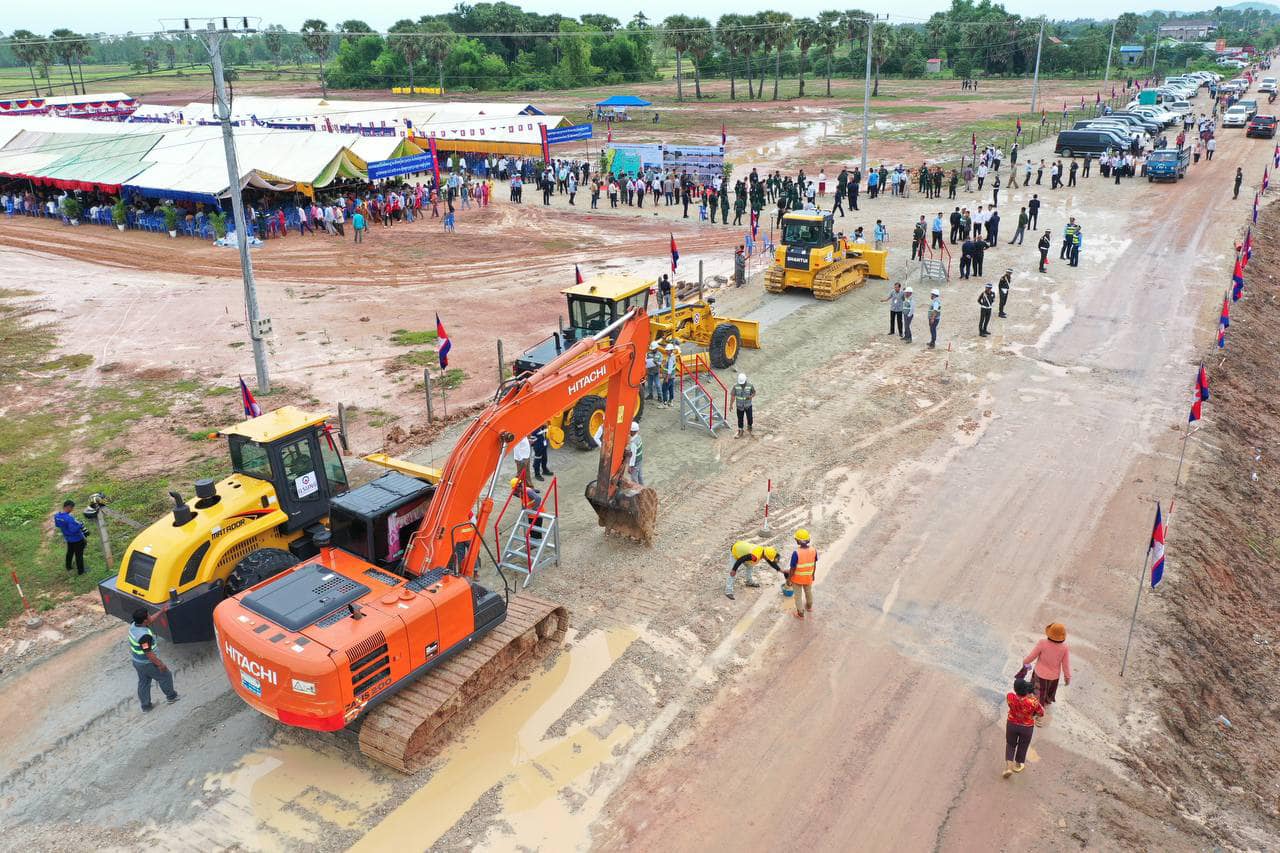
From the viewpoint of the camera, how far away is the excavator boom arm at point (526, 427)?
10.5 metres

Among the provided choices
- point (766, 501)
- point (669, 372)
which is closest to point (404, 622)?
point (766, 501)

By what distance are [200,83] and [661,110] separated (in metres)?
76.2

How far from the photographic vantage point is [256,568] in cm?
1096

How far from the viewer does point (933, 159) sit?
49719 mm

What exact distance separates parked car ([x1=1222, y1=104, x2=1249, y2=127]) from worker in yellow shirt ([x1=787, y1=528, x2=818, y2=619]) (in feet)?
210

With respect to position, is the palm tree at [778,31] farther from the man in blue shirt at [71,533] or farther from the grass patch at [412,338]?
the man in blue shirt at [71,533]

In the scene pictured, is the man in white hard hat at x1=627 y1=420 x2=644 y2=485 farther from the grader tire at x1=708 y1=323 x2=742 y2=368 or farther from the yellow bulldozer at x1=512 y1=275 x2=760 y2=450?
the grader tire at x1=708 y1=323 x2=742 y2=368

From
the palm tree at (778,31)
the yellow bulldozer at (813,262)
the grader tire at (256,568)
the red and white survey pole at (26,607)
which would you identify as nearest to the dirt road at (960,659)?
the grader tire at (256,568)

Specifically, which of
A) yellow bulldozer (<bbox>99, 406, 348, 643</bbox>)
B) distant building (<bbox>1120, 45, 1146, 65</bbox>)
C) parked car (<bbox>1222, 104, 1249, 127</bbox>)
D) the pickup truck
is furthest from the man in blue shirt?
distant building (<bbox>1120, 45, 1146, 65</bbox>)

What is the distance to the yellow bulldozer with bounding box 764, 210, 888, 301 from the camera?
2619cm

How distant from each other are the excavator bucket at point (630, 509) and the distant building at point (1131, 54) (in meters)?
127

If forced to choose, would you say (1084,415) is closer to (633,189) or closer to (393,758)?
(393,758)

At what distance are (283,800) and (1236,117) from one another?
231 ft

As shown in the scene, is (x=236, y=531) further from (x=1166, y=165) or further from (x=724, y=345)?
(x=1166, y=165)
